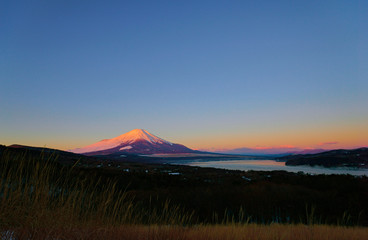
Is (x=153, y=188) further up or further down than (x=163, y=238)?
further down

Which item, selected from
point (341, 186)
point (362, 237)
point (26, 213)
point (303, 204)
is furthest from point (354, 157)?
point (26, 213)

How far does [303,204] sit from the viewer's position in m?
11.9

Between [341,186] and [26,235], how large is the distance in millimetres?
16892

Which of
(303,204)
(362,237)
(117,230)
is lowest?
(303,204)

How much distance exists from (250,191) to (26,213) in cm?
1132

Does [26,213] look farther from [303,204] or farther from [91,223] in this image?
[303,204]

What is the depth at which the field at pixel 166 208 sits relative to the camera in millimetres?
4715

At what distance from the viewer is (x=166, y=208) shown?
6.73 metres

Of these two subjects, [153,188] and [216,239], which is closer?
[216,239]

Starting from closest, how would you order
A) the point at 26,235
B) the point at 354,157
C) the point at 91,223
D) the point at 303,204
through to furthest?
the point at 26,235, the point at 91,223, the point at 303,204, the point at 354,157

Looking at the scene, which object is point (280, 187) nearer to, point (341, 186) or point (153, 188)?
point (341, 186)

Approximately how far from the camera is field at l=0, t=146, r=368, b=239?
15.5 ft


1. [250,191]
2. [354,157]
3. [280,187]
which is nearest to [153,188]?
[250,191]

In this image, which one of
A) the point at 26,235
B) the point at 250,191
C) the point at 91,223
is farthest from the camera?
the point at 250,191
